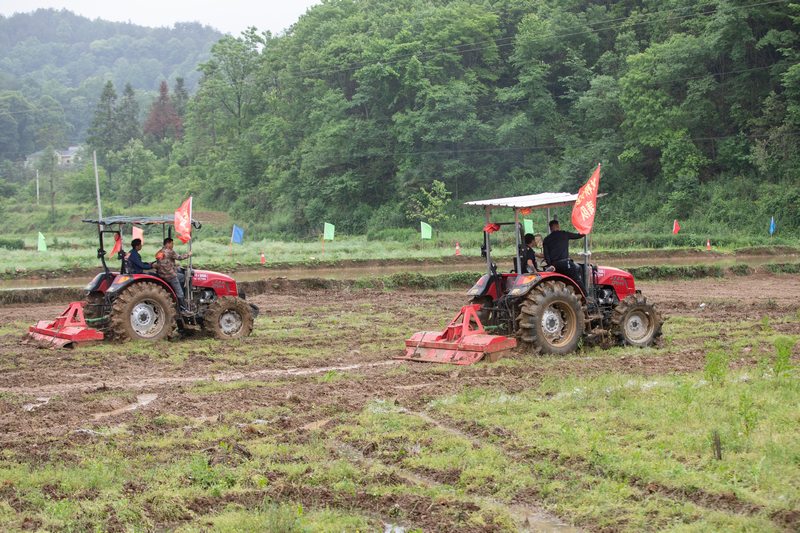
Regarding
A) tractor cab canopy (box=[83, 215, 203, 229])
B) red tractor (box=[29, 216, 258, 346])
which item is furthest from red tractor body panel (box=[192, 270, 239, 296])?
tractor cab canopy (box=[83, 215, 203, 229])

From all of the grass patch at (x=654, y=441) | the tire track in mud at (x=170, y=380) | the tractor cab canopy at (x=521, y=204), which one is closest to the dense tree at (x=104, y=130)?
the tire track in mud at (x=170, y=380)

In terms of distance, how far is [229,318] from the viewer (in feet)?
51.9

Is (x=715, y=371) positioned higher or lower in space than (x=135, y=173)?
lower

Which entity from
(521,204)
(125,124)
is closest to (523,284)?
(521,204)

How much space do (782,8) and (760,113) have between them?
5.52 m

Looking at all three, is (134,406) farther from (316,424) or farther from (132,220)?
(132,220)

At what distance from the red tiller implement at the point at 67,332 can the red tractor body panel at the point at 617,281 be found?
27.7 ft

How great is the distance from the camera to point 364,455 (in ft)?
26.1

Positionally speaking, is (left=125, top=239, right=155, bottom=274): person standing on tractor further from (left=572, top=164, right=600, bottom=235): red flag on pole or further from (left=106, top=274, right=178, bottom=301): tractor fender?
(left=572, top=164, right=600, bottom=235): red flag on pole

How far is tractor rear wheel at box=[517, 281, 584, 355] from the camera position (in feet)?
40.8

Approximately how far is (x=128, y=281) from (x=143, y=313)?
2.12 feet

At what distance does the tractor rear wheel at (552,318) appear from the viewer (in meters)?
12.4

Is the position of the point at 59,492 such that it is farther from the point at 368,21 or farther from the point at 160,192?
the point at 160,192

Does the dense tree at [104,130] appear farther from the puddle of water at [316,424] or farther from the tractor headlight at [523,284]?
the puddle of water at [316,424]
